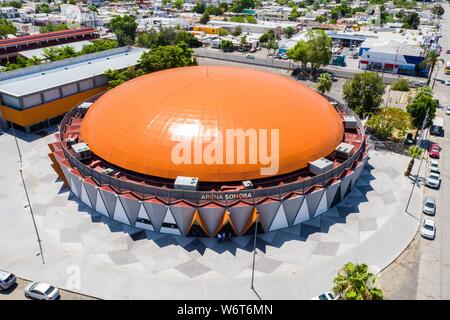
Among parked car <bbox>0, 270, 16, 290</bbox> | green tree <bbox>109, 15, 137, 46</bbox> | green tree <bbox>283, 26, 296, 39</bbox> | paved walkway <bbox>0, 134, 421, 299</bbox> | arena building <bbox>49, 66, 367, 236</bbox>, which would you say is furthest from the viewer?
green tree <bbox>283, 26, 296, 39</bbox>

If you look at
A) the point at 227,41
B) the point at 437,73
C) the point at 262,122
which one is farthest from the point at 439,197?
the point at 227,41

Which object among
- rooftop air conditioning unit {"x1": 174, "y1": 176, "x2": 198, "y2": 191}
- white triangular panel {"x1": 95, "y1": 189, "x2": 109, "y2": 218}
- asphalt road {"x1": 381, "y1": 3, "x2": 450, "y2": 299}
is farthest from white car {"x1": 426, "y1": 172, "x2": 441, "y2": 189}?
white triangular panel {"x1": 95, "y1": 189, "x2": 109, "y2": 218}

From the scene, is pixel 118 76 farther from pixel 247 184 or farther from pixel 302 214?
pixel 302 214

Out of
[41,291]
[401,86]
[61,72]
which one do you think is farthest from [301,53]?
[41,291]

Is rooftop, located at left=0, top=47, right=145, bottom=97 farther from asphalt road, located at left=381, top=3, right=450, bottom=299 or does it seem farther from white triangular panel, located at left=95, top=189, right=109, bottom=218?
asphalt road, located at left=381, top=3, right=450, bottom=299

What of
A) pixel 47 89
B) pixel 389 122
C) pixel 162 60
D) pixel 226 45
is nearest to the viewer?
pixel 389 122

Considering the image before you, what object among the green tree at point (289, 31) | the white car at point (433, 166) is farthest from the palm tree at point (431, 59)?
the green tree at point (289, 31)

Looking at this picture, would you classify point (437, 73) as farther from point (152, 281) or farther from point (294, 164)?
point (152, 281)
